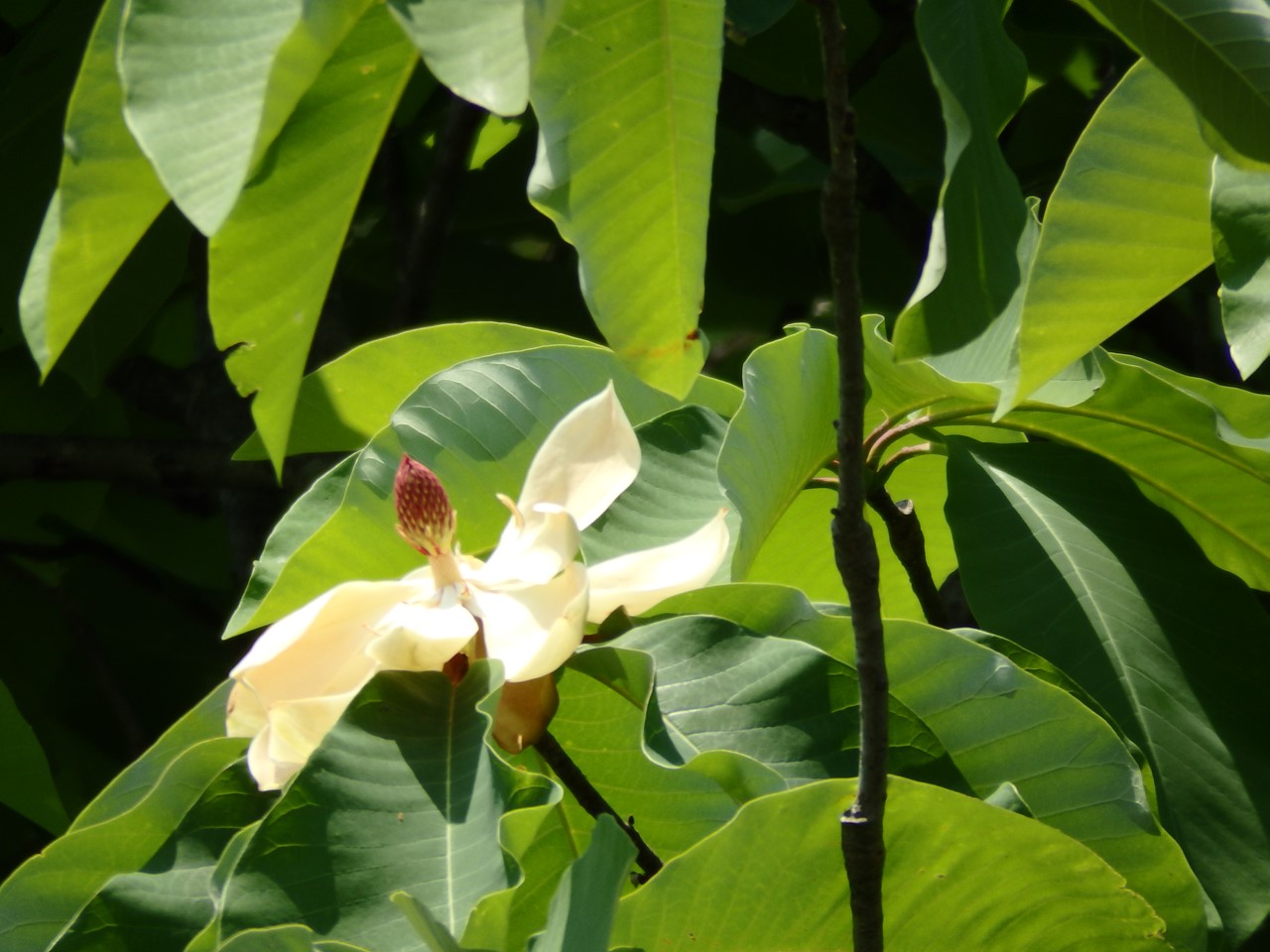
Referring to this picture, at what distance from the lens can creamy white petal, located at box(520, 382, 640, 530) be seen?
0.89 m

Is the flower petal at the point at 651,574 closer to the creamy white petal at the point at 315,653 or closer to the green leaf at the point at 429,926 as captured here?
the creamy white petal at the point at 315,653

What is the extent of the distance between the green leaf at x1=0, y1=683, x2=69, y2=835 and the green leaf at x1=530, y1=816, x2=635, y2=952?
810 millimetres

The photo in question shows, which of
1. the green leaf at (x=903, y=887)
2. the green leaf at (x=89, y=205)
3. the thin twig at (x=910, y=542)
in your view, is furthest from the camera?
the thin twig at (x=910, y=542)

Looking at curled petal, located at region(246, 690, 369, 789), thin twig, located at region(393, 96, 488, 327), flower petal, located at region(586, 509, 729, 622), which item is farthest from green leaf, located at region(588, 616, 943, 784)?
thin twig, located at region(393, 96, 488, 327)

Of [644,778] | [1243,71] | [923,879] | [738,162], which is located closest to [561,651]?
[644,778]

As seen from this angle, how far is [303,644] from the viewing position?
810 mm

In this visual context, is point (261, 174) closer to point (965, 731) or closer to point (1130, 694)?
point (965, 731)

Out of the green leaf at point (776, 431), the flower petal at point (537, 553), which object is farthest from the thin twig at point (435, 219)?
the flower petal at point (537, 553)

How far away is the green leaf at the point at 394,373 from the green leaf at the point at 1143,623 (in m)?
0.24

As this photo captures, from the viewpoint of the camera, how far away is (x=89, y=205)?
0.61 metres

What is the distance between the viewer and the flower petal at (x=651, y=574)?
2.90ft

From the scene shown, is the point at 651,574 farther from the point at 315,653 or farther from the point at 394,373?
the point at 394,373

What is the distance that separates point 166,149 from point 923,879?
0.52 metres

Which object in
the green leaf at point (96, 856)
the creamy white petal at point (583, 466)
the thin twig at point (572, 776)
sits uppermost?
the creamy white petal at point (583, 466)
